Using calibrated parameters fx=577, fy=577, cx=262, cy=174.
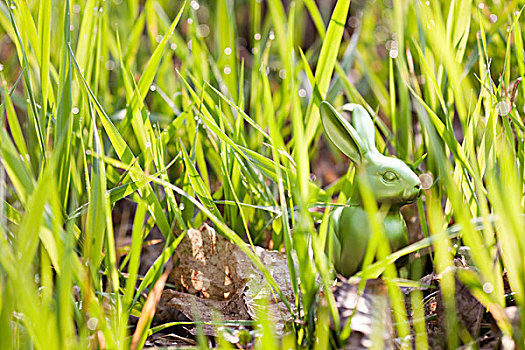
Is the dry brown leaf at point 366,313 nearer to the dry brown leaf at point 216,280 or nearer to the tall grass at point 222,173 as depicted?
the tall grass at point 222,173

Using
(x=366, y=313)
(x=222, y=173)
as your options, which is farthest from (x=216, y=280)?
(x=366, y=313)

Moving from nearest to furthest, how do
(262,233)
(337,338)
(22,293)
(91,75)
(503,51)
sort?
(22,293)
(337,338)
(262,233)
(91,75)
(503,51)

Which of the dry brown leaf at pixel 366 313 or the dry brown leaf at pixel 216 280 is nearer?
the dry brown leaf at pixel 366 313

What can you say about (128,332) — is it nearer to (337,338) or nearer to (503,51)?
(337,338)

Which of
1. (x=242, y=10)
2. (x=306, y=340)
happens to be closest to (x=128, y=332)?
(x=306, y=340)

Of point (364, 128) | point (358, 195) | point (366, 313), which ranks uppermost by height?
point (364, 128)

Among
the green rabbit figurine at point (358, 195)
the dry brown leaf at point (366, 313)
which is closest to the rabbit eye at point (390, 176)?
the green rabbit figurine at point (358, 195)

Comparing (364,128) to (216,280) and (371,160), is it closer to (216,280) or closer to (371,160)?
(371,160)
